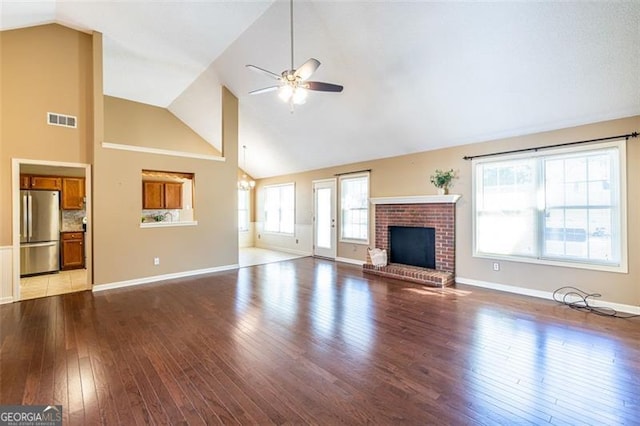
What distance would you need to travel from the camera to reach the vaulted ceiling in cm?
326

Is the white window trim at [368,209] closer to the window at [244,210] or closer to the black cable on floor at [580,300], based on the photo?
the black cable on floor at [580,300]

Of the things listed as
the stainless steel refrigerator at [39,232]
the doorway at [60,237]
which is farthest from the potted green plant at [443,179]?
the stainless steel refrigerator at [39,232]

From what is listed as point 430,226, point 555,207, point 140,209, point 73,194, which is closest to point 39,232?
point 73,194

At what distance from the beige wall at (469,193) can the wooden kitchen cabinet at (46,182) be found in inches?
235

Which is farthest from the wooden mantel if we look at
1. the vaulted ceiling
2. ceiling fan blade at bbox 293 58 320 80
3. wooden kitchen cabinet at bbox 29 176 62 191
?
wooden kitchen cabinet at bbox 29 176 62 191

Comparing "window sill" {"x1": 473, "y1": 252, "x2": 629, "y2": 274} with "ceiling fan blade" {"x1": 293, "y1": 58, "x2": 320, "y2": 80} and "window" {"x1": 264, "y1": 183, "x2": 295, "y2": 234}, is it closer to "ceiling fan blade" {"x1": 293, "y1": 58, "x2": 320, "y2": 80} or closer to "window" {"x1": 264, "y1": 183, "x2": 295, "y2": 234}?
"ceiling fan blade" {"x1": 293, "y1": 58, "x2": 320, "y2": 80}

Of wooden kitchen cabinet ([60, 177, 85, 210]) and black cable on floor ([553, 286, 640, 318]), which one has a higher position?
wooden kitchen cabinet ([60, 177, 85, 210])

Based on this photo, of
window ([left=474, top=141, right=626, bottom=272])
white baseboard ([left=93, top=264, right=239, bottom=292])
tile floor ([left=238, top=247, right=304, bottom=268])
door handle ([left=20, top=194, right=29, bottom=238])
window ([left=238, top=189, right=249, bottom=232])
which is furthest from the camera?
window ([left=238, top=189, right=249, bottom=232])

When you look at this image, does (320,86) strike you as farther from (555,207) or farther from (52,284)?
(52,284)

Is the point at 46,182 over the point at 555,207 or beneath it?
over

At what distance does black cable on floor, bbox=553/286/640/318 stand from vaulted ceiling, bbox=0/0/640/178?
2.41 metres

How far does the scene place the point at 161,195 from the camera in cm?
768

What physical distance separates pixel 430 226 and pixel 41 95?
708 centimetres

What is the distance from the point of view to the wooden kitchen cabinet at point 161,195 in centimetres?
745
